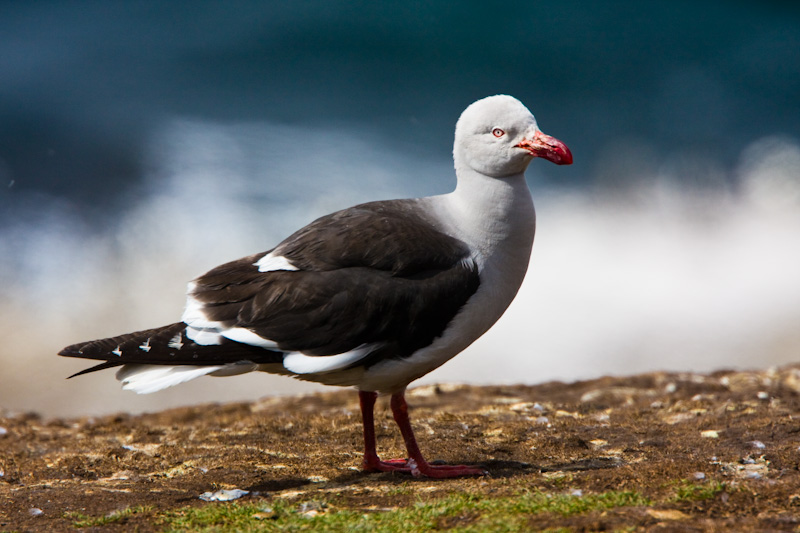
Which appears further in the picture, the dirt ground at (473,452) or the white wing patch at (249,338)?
the white wing patch at (249,338)

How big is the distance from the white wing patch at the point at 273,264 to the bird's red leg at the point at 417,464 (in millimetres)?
1030

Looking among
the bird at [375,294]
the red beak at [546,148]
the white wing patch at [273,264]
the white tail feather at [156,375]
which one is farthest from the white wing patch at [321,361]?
the red beak at [546,148]

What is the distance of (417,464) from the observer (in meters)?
5.04

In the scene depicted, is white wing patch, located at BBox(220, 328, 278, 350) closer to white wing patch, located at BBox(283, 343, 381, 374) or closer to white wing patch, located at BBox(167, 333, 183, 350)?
white wing patch, located at BBox(283, 343, 381, 374)

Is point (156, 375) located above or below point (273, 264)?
below

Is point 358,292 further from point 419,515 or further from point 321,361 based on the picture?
point 419,515

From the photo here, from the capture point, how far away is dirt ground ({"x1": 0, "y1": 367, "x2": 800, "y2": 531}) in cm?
408

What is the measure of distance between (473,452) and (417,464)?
729 mm

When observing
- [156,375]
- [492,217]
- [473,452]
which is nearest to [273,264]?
[156,375]

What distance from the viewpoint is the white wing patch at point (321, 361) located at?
4547 mm

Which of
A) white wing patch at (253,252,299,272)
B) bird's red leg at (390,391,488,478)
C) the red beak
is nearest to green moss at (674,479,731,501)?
bird's red leg at (390,391,488,478)

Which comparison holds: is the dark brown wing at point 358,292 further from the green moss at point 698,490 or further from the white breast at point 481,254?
the green moss at point 698,490

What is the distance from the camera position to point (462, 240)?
194 inches

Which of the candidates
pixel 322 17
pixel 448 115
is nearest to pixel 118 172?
pixel 322 17
